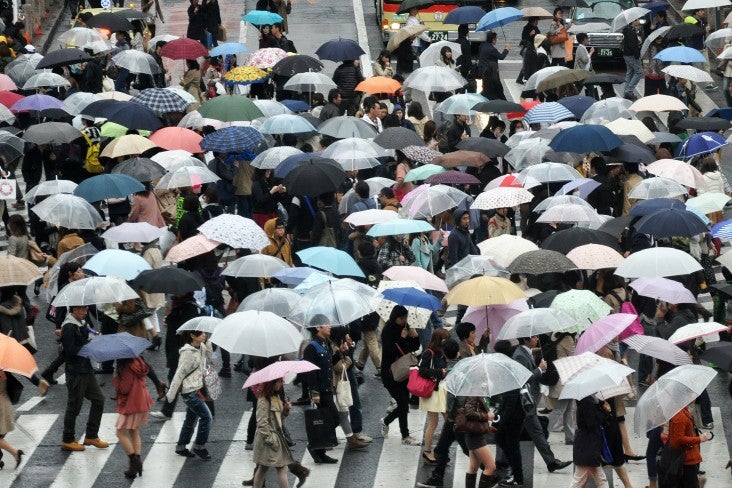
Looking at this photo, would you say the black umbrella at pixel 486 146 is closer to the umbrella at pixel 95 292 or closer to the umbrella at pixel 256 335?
the umbrella at pixel 95 292

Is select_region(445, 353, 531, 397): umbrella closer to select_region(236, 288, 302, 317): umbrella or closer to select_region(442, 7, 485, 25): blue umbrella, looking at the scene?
select_region(236, 288, 302, 317): umbrella

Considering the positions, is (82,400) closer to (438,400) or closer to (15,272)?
(15,272)

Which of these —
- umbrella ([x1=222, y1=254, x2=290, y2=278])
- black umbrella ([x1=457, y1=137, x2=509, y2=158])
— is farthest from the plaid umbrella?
umbrella ([x1=222, y1=254, x2=290, y2=278])

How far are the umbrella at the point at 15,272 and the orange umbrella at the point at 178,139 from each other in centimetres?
553

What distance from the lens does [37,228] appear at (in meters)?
23.2

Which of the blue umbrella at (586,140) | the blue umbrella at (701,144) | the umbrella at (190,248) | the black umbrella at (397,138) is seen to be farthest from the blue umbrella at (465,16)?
the umbrella at (190,248)

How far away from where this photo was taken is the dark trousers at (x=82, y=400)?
55.4 feet

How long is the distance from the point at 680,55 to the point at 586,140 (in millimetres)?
6777

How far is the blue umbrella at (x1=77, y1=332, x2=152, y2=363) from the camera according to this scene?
52.3 feet

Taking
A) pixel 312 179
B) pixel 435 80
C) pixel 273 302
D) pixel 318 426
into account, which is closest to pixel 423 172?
pixel 312 179

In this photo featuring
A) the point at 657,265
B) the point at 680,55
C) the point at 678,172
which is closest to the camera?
the point at 657,265

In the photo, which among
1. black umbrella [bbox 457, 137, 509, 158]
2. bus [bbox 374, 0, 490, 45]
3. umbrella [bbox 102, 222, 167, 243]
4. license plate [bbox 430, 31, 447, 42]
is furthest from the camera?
bus [bbox 374, 0, 490, 45]

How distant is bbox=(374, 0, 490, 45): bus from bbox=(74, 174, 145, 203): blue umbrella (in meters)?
13.8

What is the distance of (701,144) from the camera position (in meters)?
23.7
